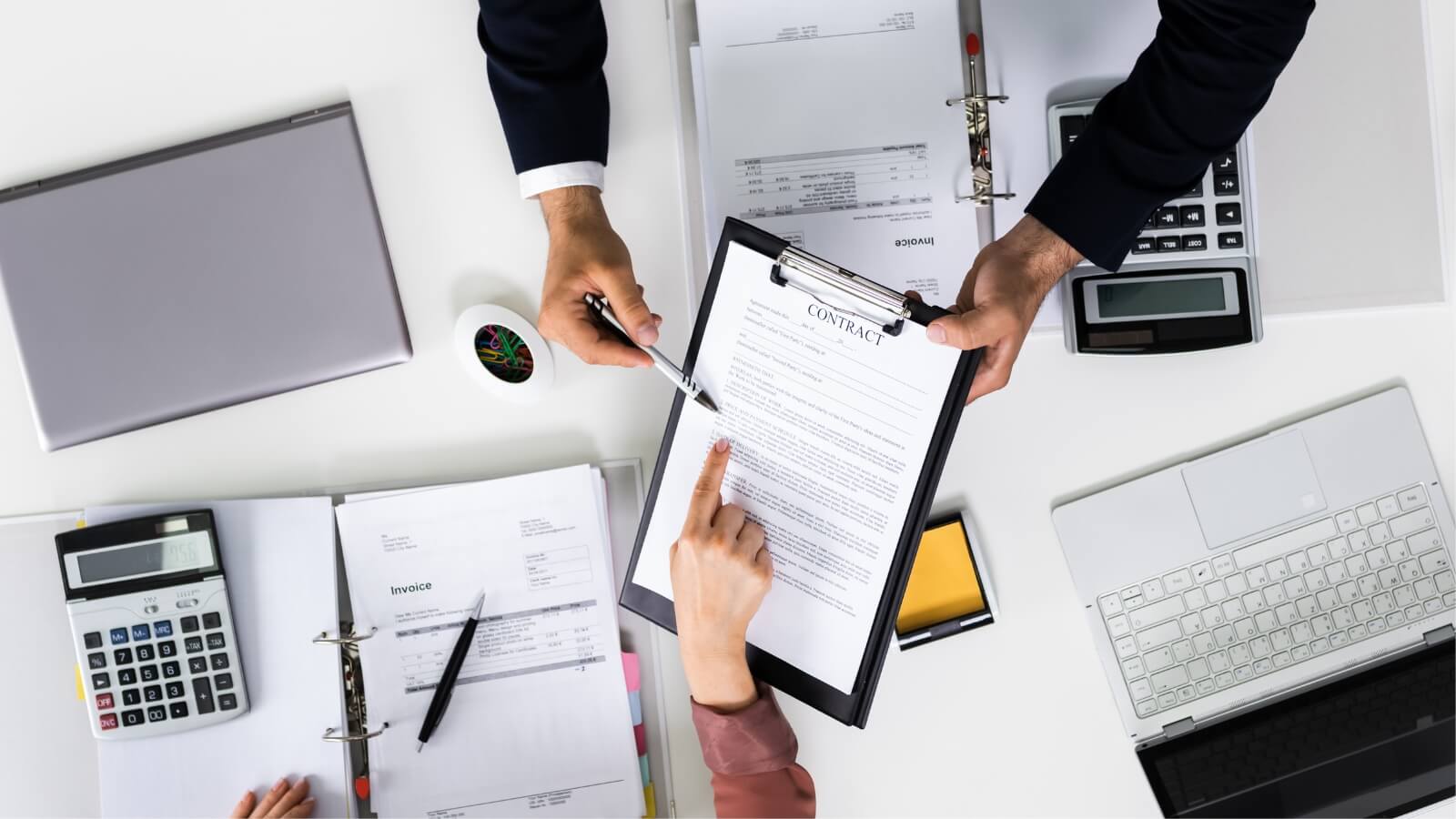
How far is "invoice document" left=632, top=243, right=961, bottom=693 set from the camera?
0.78m

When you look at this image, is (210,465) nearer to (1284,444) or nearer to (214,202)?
(214,202)

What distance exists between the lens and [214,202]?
946mm

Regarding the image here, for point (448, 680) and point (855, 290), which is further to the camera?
point (448, 680)

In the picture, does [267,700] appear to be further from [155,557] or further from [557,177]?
[557,177]

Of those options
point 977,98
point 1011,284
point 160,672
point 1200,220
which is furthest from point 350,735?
point 1200,220

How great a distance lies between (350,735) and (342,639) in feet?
0.36

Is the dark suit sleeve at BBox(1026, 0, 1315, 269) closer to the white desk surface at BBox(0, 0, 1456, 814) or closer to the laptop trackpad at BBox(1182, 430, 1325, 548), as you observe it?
the white desk surface at BBox(0, 0, 1456, 814)

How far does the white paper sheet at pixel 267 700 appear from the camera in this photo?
965 millimetres

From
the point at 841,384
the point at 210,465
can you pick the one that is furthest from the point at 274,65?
the point at 841,384

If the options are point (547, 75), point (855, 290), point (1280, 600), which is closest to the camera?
point (855, 290)

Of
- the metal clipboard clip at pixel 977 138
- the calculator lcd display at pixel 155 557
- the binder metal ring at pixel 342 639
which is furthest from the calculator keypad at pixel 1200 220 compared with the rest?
the calculator lcd display at pixel 155 557

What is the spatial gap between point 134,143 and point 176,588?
0.50 meters

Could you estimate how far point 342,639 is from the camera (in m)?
0.95

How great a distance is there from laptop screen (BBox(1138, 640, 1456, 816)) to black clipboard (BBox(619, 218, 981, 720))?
0.43 meters
